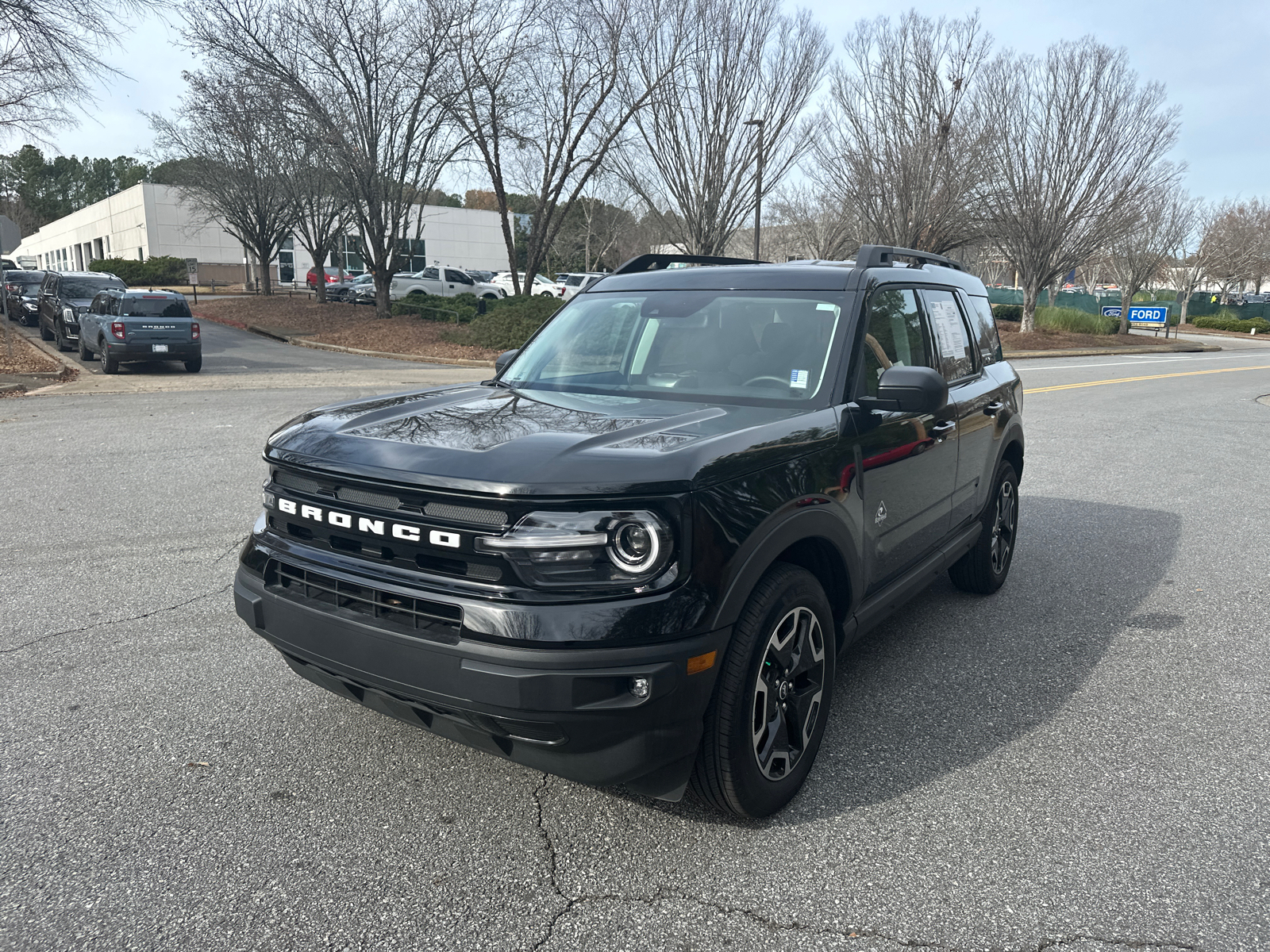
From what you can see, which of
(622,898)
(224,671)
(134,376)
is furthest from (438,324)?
(622,898)

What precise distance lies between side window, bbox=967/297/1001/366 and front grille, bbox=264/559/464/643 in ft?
12.6

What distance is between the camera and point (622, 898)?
2705 mm

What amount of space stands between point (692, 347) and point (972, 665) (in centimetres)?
210

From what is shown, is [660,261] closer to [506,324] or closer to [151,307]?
[151,307]

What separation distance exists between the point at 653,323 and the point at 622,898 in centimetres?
242

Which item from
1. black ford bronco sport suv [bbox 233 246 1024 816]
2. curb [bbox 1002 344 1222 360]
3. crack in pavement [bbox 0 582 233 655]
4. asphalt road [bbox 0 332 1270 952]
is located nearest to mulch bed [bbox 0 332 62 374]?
asphalt road [bbox 0 332 1270 952]

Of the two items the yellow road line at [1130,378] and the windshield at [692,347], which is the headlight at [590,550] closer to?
the windshield at [692,347]

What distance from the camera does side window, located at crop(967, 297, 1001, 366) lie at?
17.7ft

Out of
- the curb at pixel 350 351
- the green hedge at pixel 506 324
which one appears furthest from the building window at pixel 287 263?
the green hedge at pixel 506 324

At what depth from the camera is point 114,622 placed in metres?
4.82

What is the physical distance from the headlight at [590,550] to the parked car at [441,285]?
3745 centimetres

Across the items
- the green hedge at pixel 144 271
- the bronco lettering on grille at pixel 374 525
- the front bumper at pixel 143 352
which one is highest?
the green hedge at pixel 144 271

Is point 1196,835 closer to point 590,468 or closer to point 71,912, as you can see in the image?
point 590,468

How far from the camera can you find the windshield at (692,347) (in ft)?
12.2
